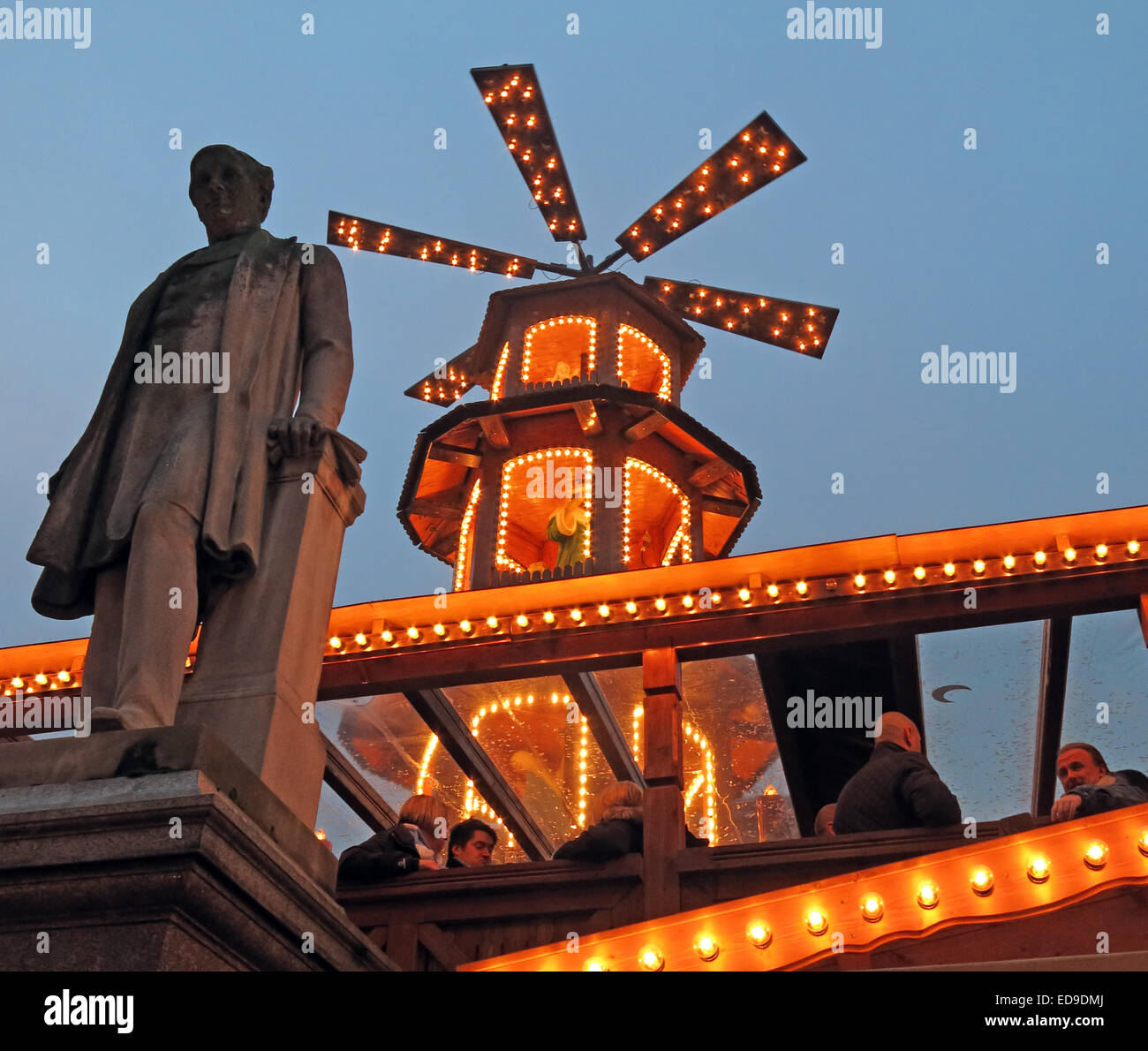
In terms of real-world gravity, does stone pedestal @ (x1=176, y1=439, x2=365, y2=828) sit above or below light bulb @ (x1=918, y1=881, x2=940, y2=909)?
above

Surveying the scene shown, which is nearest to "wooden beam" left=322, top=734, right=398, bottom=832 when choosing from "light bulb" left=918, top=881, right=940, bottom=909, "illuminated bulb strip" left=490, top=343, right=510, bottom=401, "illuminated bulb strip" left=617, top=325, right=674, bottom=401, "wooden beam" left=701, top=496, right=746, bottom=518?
"light bulb" left=918, top=881, right=940, bottom=909

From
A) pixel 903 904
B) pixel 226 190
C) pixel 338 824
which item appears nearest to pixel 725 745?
pixel 338 824

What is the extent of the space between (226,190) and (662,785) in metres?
4.09

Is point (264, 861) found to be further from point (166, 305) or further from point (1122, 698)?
point (1122, 698)

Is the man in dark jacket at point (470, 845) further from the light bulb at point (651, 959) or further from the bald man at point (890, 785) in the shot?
the light bulb at point (651, 959)

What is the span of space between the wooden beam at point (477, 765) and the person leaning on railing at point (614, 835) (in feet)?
5.97

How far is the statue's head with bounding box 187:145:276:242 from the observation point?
5773mm

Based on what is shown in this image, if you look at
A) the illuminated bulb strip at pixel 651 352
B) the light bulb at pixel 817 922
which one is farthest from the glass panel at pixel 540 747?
the illuminated bulb strip at pixel 651 352

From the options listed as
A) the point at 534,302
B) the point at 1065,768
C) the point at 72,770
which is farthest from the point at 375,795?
the point at 534,302

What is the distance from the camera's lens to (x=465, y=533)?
20.2 metres

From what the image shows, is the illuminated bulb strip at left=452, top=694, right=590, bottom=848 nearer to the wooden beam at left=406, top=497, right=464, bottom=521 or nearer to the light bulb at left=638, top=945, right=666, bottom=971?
the light bulb at left=638, top=945, right=666, bottom=971

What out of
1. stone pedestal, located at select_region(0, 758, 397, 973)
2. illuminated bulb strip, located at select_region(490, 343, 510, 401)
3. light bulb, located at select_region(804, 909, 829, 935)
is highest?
illuminated bulb strip, located at select_region(490, 343, 510, 401)

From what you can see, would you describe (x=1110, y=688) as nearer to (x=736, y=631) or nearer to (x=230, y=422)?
(x=736, y=631)
